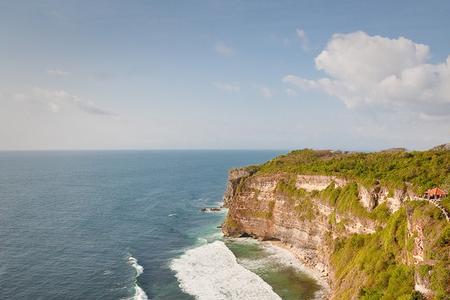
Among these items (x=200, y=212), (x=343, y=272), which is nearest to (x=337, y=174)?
(x=343, y=272)

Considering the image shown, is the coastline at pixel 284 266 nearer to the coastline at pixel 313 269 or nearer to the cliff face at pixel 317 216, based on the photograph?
the coastline at pixel 313 269

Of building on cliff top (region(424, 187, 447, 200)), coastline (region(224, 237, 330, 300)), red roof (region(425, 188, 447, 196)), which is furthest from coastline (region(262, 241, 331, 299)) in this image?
red roof (region(425, 188, 447, 196))

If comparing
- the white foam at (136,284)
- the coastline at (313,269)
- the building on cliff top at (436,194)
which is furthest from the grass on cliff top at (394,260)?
the white foam at (136,284)

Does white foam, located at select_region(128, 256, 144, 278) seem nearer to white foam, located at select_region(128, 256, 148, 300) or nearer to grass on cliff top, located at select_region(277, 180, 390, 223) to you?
white foam, located at select_region(128, 256, 148, 300)

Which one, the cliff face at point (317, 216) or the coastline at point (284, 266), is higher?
the cliff face at point (317, 216)

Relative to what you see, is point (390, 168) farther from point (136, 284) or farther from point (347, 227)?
point (136, 284)

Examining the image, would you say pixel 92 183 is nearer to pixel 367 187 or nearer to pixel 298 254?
pixel 298 254

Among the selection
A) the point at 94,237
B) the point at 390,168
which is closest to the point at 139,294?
the point at 94,237
